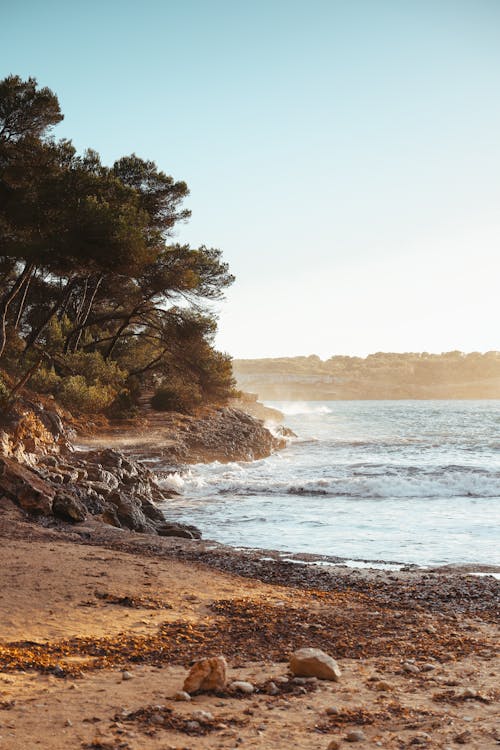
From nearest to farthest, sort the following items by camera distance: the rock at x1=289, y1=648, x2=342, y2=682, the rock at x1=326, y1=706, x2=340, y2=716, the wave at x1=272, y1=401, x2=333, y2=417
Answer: the rock at x1=326, y1=706, x2=340, y2=716 → the rock at x1=289, y1=648, x2=342, y2=682 → the wave at x1=272, y1=401, x2=333, y2=417

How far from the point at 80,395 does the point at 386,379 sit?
143 metres

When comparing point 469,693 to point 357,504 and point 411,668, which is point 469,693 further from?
point 357,504

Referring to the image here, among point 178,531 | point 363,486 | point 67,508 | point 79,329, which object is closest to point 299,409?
point 79,329

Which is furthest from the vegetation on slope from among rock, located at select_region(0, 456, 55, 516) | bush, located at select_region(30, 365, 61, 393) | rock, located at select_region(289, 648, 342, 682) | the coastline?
rock, located at select_region(289, 648, 342, 682)

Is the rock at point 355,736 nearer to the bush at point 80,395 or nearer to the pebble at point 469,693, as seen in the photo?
the pebble at point 469,693

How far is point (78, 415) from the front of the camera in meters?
26.5

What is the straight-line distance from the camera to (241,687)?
425cm

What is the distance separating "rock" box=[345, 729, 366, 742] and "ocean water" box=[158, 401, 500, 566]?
6.70 meters

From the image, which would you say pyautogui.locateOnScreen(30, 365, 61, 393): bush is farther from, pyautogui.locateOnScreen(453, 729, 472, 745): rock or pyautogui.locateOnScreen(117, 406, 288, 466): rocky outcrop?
pyautogui.locateOnScreen(453, 729, 472, 745): rock

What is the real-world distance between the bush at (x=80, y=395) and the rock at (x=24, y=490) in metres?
12.5

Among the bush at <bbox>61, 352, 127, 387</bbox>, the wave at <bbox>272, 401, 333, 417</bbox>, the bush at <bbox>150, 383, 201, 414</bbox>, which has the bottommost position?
the wave at <bbox>272, 401, 333, 417</bbox>

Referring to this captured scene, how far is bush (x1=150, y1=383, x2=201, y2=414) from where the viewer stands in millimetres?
30859

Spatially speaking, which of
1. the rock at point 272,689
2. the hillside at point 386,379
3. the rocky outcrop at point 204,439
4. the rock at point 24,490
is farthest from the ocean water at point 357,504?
the hillside at point 386,379

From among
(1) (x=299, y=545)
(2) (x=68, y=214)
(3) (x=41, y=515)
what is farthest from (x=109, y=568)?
(2) (x=68, y=214)
